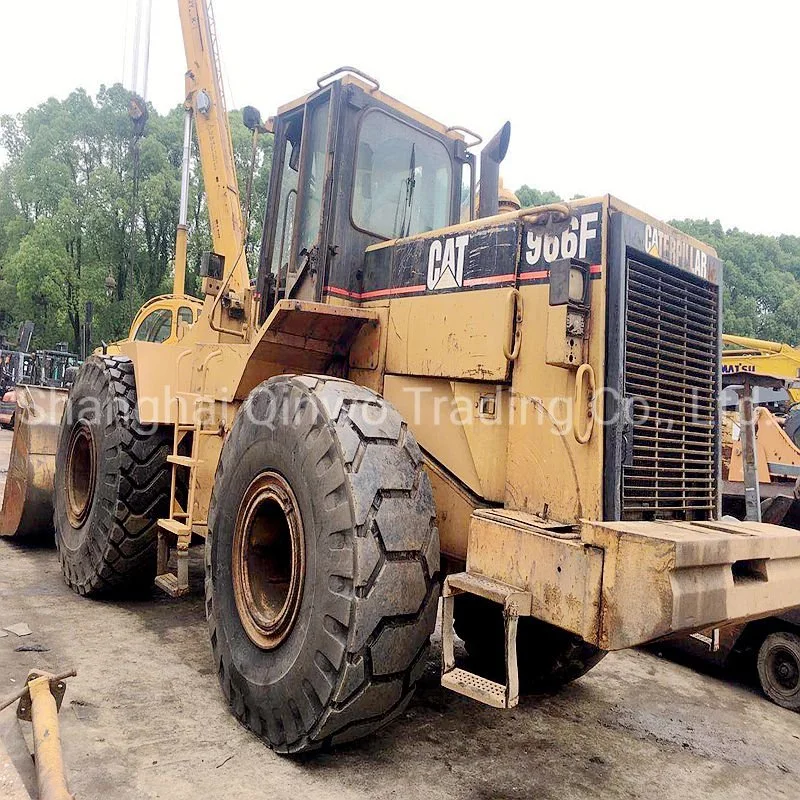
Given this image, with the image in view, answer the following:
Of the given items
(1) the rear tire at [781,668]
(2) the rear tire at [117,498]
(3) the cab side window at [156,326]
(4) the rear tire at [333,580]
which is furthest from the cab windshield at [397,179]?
(3) the cab side window at [156,326]

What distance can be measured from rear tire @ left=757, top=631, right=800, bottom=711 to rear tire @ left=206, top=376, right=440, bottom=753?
311 cm

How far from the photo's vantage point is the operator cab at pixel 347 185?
4172mm

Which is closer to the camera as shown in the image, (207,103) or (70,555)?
(70,555)

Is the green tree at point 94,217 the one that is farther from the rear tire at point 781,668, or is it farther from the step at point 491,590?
the step at point 491,590

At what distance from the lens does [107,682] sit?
369 cm

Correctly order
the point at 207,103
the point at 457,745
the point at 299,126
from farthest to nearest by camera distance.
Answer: the point at 207,103 < the point at 299,126 < the point at 457,745

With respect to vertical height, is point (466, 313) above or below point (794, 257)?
below

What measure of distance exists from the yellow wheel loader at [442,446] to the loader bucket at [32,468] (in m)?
2.35

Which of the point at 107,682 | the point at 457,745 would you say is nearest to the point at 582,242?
the point at 457,745

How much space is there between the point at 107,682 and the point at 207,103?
6289 mm

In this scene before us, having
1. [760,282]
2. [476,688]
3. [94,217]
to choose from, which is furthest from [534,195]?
[476,688]

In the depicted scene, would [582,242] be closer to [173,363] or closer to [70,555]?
[173,363]

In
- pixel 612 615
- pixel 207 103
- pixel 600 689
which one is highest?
pixel 207 103

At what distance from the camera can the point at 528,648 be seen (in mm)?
4129
